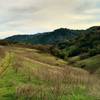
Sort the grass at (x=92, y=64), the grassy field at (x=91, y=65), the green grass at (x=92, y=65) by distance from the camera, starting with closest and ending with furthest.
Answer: the grassy field at (x=91, y=65) < the grass at (x=92, y=64) < the green grass at (x=92, y=65)

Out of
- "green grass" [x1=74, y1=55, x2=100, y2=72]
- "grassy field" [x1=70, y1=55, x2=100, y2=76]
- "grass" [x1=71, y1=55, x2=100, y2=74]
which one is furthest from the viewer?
"green grass" [x1=74, y1=55, x2=100, y2=72]

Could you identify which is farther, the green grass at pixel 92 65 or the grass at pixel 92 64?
the green grass at pixel 92 65

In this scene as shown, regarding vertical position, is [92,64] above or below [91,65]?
above

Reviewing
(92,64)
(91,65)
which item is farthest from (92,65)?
(92,64)

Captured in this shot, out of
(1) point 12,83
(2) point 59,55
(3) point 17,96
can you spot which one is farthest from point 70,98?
(2) point 59,55

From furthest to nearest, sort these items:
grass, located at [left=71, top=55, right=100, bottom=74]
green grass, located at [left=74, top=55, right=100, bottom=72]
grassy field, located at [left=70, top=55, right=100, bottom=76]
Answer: green grass, located at [left=74, top=55, right=100, bottom=72] → grass, located at [left=71, top=55, right=100, bottom=74] → grassy field, located at [left=70, top=55, right=100, bottom=76]

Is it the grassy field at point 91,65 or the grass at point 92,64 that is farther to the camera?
the grass at point 92,64

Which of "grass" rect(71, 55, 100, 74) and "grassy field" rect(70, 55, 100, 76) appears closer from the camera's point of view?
"grassy field" rect(70, 55, 100, 76)

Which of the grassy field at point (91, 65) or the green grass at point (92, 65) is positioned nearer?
the grassy field at point (91, 65)

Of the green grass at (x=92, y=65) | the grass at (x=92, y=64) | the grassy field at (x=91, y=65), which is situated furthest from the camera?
the green grass at (x=92, y=65)

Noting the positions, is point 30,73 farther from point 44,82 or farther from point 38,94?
point 38,94

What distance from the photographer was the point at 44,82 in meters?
42.9

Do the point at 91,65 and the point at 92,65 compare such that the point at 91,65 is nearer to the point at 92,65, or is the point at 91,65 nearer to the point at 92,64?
the point at 92,65

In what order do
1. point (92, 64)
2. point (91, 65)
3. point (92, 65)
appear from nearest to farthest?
point (92, 65) → point (91, 65) → point (92, 64)
